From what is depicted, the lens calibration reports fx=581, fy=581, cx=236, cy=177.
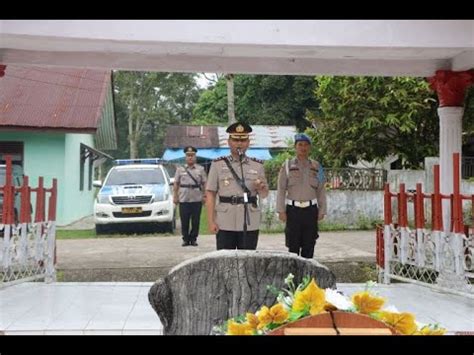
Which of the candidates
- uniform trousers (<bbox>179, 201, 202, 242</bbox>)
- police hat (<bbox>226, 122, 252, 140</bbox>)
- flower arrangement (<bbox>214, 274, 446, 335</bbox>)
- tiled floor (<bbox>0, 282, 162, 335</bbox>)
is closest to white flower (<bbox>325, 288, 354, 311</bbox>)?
flower arrangement (<bbox>214, 274, 446, 335</bbox>)

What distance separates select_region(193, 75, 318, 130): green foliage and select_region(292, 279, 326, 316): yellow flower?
1713cm

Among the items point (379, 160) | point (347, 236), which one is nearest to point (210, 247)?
point (347, 236)

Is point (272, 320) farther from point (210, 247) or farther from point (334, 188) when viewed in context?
point (334, 188)

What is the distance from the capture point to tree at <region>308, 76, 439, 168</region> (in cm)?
1083

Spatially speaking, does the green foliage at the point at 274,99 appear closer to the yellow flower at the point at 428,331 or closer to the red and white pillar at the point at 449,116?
the red and white pillar at the point at 449,116

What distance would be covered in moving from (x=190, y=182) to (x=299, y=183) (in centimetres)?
332

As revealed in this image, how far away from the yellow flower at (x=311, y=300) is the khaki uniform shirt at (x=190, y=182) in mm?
6734

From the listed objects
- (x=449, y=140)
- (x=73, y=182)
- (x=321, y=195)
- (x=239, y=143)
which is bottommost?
(x=321, y=195)

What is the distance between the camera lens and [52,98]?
1216 cm

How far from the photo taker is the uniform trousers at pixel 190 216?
8654 millimetres

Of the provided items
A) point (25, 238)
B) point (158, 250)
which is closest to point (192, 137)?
point (158, 250)

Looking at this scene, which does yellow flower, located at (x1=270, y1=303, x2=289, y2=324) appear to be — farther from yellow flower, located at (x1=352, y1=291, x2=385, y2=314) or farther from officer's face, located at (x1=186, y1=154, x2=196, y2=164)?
officer's face, located at (x1=186, y1=154, x2=196, y2=164)

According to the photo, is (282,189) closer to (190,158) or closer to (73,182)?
(190,158)

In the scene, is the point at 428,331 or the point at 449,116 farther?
the point at 449,116
